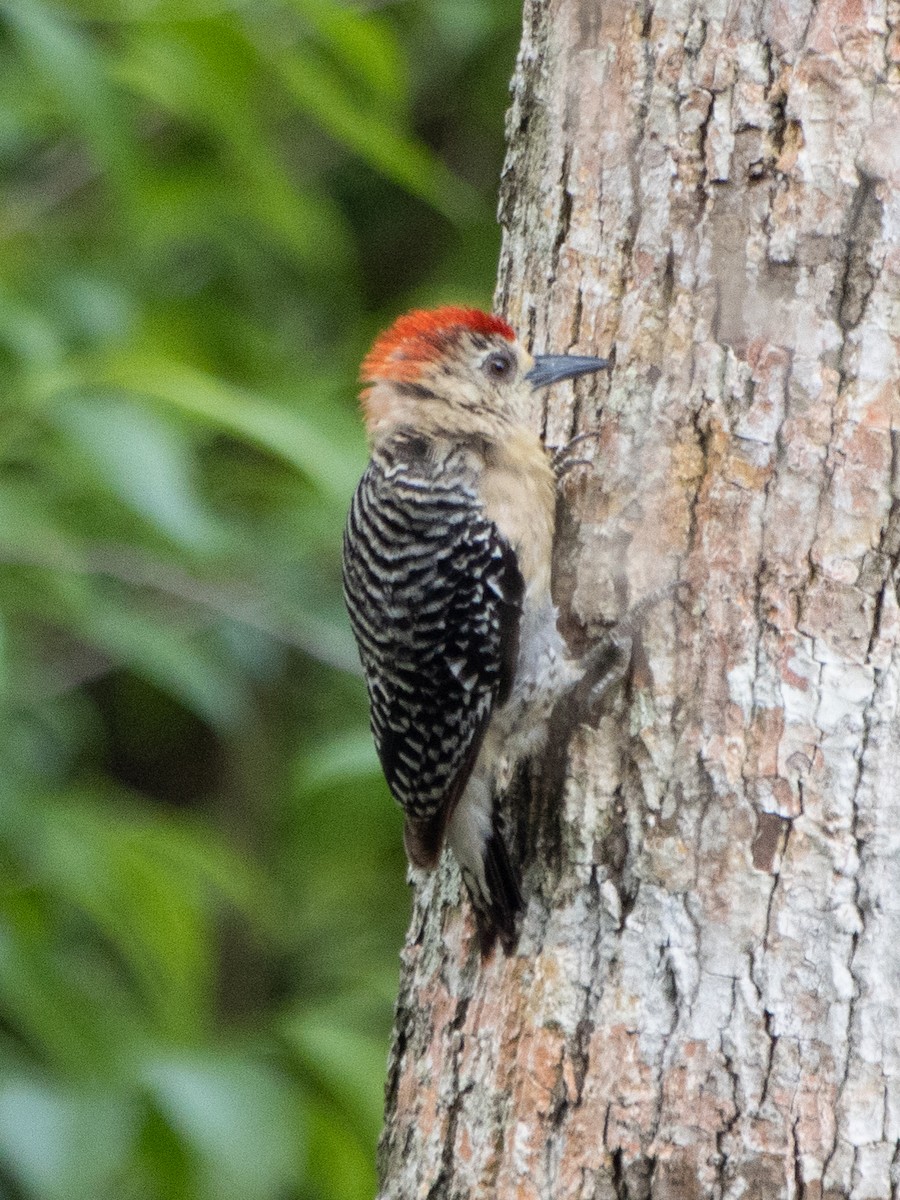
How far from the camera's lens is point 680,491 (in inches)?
107

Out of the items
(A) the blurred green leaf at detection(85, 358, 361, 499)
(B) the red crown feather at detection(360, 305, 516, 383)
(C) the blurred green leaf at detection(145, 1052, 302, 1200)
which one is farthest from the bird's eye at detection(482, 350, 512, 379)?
(C) the blurred green leaf at detection(145, 1052, 302, 1200)

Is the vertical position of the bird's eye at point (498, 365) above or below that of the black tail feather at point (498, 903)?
above

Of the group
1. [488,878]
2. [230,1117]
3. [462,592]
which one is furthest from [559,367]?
[230,1117]

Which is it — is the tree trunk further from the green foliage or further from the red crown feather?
the green foliage

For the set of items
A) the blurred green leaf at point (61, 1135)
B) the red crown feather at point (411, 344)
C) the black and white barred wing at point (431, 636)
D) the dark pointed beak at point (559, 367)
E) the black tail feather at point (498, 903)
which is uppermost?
the red crown feather at point (411, 344)

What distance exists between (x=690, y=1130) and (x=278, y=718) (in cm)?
475

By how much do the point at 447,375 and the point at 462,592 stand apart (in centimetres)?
51

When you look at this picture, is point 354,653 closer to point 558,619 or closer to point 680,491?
point 558,619

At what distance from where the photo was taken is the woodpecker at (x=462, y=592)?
300cm

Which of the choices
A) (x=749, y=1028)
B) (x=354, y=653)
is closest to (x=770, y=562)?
(x=749, y=1028)

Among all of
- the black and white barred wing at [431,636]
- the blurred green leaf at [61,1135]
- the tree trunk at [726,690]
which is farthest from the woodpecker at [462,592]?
the blurred green leaf at [61,1135]

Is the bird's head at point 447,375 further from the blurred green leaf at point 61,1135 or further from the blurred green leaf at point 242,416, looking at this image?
the blurred green leaf at point 61,1135

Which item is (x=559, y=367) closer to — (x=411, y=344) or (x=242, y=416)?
(x=411, y=344)

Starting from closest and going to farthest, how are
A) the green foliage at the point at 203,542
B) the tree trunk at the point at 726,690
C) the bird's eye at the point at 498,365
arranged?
the tree trunk at the point at 726,690 < the bird's eye at the point at 498,365 < the green foliage at the point at 203,542
